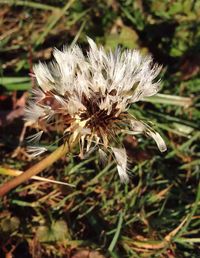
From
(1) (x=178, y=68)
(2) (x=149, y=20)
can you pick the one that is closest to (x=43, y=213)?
(1) (x=178, y=68)

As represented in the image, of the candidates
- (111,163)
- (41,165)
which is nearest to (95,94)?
(41,165)

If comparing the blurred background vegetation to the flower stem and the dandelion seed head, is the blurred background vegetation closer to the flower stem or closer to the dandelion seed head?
the flower stem

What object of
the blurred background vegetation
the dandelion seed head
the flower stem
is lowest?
the blurred background vegetation

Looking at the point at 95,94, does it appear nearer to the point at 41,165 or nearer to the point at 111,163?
the point at 41,165

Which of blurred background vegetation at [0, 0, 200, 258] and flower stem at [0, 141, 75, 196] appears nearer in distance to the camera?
flower stem at [0, 141, 75, 196]

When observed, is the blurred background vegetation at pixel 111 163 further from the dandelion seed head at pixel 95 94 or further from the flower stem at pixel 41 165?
the dandelion seed head at pixel 95 94

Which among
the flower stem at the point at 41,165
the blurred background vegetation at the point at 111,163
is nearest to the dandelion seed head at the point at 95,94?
the flower stem at the point at 41,165

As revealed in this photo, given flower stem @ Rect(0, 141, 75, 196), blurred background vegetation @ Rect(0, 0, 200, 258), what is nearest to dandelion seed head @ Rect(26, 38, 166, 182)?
flower stem @ Rect(0, 141, 75, 196)
